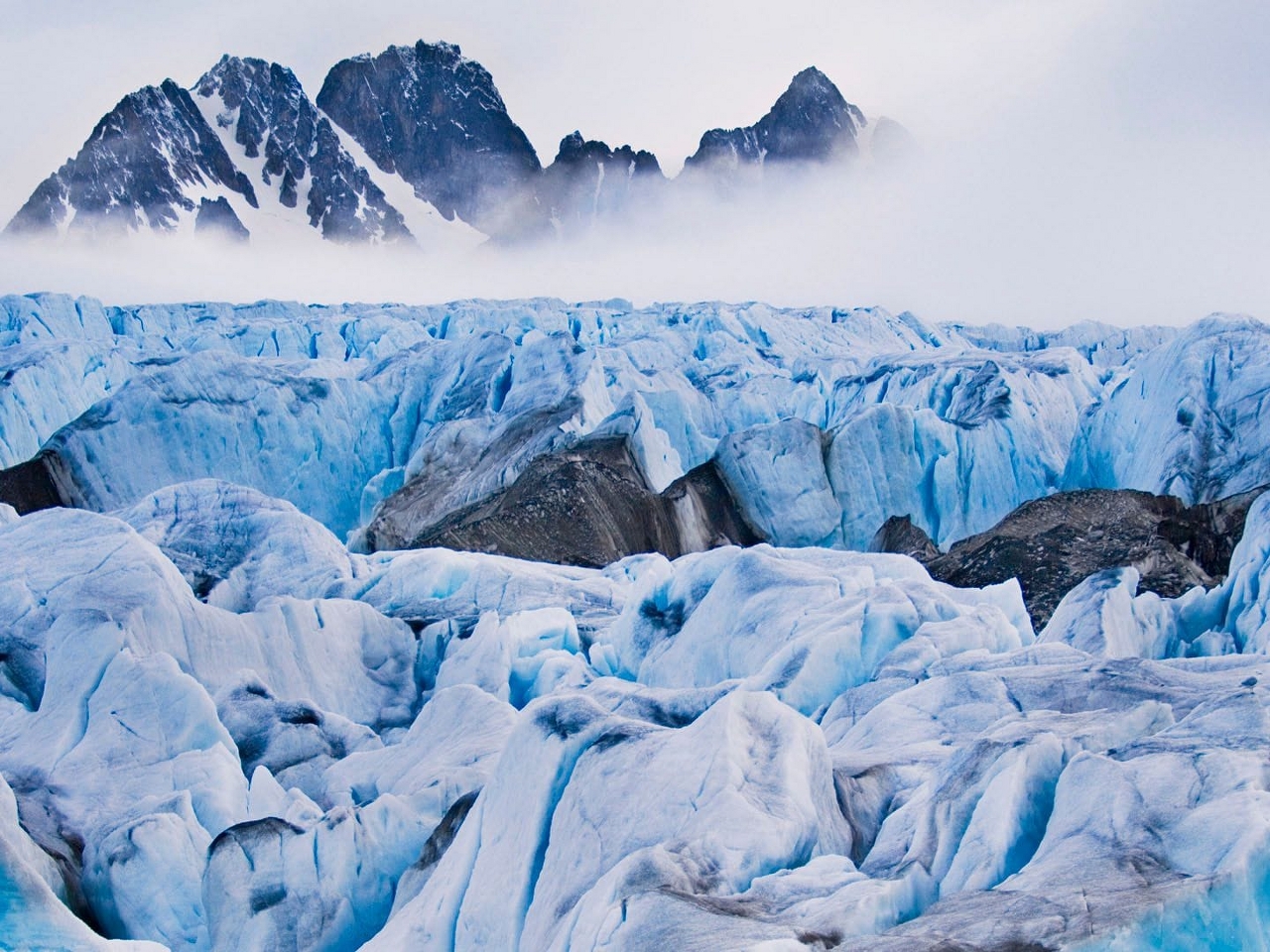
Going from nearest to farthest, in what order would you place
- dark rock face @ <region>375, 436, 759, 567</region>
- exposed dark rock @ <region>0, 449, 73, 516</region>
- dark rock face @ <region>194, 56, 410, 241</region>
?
dark rock face @ <region>375, 436, 759, 567</region>, exposed dark rock @ <region>0, 449, 73, 516</region>, dark rock face @ <region>194, 56, 410, 241</region>

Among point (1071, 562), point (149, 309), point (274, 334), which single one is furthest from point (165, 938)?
point (149, 309)

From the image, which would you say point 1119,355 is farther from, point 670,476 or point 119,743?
point 119,743

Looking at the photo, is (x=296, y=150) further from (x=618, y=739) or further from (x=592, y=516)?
(x=618, y=739)

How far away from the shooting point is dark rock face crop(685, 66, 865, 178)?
100562 millimetres

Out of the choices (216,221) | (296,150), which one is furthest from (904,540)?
(296,150)

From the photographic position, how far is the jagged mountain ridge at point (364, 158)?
93.1 m

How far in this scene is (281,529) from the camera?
13672 millimetres

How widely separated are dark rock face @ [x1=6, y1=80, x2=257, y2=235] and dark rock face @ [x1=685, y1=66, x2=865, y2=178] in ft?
136

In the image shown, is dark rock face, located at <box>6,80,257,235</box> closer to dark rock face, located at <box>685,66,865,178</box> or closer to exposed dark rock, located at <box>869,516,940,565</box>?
dark rock face, located at <box>685,66,865,178</box>

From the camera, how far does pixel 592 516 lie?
18.7m

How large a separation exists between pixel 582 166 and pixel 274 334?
74468 mm

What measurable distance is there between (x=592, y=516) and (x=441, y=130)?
10395 centimetres

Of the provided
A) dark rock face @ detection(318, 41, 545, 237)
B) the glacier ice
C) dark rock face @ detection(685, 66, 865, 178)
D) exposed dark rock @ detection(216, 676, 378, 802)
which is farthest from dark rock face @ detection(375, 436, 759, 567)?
dark rock face @ detection(318, 41, 545, 237)

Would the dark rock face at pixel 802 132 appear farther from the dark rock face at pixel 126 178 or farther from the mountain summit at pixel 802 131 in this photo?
the dark rock face at pixel 126 178
